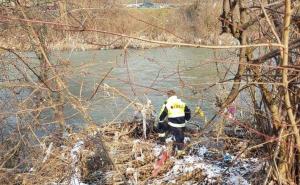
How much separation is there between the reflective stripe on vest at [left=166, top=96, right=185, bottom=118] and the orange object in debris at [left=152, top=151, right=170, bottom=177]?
67.8 inches

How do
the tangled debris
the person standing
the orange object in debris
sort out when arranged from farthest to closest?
the person standing → the orange object in debris → the tangled debris

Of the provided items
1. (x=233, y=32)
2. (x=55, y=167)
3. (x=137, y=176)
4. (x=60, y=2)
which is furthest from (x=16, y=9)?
(x=233, y=32)

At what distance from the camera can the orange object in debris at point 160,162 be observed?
727cm

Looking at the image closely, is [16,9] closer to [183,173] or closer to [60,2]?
[60,2]

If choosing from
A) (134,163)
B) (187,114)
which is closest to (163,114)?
(187,114)

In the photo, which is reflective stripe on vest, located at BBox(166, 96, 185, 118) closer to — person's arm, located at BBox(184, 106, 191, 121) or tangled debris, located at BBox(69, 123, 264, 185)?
person's arm, located at BBox(184, 106, 191, 121)

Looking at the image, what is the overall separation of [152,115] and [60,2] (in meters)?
3.58

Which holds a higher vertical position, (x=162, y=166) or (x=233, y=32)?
(x=233, y=32)

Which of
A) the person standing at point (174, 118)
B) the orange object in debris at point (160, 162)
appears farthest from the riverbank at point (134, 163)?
the person standing at point (174, 118)

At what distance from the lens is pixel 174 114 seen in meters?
9.58

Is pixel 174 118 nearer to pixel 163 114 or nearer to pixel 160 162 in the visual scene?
pixel 163 114

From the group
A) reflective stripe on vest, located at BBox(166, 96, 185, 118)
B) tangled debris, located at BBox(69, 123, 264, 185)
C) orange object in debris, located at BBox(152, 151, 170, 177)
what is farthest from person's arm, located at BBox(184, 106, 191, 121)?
orange object in debris, located at BBox(152, 151, 170, 177)

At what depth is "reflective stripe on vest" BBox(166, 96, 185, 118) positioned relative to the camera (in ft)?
31.1

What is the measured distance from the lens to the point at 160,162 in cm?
770
